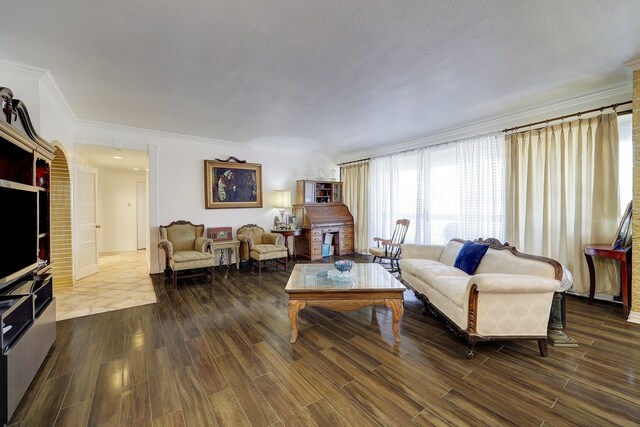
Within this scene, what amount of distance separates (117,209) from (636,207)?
10.3m

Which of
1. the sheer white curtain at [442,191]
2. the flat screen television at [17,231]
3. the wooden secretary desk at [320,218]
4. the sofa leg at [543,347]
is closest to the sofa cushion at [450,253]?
the sheer white curtain at [442,191]

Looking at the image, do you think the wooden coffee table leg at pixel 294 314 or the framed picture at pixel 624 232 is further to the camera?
the framed picture at pixel 624 232

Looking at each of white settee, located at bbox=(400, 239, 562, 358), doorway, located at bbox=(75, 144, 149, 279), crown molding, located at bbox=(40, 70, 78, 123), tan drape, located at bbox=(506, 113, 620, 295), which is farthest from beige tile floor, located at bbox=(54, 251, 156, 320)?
tan drape, located at bbox=(506, 113, 620, 295)

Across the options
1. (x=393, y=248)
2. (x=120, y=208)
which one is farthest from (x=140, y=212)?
(x=393, y=248)

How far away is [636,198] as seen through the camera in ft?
8.52

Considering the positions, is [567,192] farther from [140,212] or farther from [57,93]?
[140,212]

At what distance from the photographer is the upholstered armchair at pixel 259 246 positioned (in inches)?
183

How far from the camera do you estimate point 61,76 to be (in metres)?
2.71

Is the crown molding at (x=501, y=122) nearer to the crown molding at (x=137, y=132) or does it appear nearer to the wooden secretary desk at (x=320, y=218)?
the wooden secretary desk at (x=320, y=218)

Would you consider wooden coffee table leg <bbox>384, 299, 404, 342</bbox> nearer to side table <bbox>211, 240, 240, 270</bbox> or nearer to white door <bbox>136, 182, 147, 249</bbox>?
side table <bbox>211, 240, 240, 270</bbox>

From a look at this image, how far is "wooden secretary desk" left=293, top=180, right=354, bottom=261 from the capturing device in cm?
582

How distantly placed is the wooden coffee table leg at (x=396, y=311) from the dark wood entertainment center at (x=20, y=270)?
252 cm

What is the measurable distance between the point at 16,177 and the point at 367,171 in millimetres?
5606

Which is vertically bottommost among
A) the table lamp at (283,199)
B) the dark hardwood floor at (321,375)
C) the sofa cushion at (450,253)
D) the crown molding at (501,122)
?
the dark hardwood floor at (321,375)
